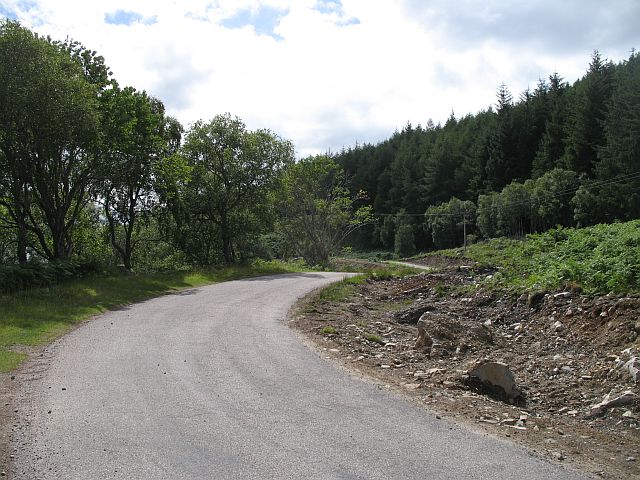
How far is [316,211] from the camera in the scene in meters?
49.2

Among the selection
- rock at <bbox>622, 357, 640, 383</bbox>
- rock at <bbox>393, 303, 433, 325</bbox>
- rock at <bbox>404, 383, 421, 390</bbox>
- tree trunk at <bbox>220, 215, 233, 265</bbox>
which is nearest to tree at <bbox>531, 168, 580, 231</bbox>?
tree trunk at <bbox>220, 215, 233, 265</bbox>

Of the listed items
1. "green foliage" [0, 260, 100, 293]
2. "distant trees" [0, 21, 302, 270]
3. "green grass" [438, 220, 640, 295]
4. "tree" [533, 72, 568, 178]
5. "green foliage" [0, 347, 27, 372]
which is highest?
"tree" [533, 72, 568, 178]

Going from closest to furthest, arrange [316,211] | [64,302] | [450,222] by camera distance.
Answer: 1. [64,302]
2. [316,211]
3. [450,222]

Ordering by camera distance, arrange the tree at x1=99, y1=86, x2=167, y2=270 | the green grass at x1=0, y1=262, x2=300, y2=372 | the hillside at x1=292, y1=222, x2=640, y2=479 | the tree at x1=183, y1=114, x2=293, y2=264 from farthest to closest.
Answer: the tree at x1=183, y1=114, x2=293, y2=264, the tree at x1=99, y1=86, x2=167, y2=270, the green grass at x1=0, y1=262, x2=300, y2=372, the hillside at x1=292, y1=222, x2=640, y2=479

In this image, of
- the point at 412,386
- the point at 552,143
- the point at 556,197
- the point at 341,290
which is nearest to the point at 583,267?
the point at 412,386

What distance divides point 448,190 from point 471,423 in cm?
10433

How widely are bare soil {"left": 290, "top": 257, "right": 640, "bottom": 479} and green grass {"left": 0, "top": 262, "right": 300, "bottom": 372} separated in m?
5.65

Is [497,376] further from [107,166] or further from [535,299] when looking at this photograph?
[107,166]

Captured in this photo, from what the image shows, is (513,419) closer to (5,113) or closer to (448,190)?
(5,113)

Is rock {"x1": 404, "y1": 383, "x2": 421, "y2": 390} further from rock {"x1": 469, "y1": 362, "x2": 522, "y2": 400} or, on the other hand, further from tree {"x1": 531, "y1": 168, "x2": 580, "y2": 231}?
tree {"x1": 531, "y1": 168, "x2": 580, "y2": 231}

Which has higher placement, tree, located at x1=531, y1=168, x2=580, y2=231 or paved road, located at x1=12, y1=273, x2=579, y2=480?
tree, located at x1=531, y1=168, x2=580, y2=231

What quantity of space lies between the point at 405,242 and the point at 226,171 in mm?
63601

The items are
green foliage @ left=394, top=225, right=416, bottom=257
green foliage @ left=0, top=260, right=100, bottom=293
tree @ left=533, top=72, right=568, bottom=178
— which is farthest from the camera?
green foliage @ left=394, top=225, right=416, bottom=257

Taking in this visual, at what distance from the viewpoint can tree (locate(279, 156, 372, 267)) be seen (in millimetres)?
47438
